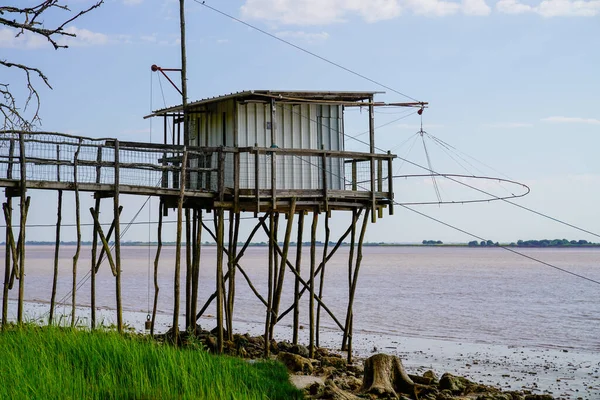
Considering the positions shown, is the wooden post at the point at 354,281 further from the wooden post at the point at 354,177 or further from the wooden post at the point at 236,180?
the wooden post at the point at 236,180

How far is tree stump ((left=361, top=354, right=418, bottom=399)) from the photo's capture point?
631 inches

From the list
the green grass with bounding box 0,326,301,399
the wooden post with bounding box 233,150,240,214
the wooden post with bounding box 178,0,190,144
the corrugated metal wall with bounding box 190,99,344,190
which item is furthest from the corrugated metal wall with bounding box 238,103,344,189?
the green grass with bounding box 0,326,301,399

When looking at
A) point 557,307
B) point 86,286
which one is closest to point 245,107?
point 557,307

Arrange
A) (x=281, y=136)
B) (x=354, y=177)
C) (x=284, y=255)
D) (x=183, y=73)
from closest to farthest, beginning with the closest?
(x=284, y=255), (x=281, y=136), (x=354, y=177), (x=183, y=73)

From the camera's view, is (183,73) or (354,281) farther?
(183,73)

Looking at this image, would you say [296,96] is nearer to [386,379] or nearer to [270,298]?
[270,298]

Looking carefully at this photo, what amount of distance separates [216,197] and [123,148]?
8.82ft

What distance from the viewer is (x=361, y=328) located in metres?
34.5

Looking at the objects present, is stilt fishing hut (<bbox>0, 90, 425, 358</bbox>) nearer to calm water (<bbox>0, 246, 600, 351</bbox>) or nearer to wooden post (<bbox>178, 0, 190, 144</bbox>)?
wooden post (<bbox>178, 0, 190, 144</bbox>)

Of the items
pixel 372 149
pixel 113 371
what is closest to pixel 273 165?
pixel 372 149

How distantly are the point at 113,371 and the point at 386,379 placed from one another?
5721 mm

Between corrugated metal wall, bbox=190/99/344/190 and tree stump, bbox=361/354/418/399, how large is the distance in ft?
19.3

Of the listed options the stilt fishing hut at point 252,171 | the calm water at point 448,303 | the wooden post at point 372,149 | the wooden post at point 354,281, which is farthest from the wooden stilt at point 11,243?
the calm water at point 448,303

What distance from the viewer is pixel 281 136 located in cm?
2109
